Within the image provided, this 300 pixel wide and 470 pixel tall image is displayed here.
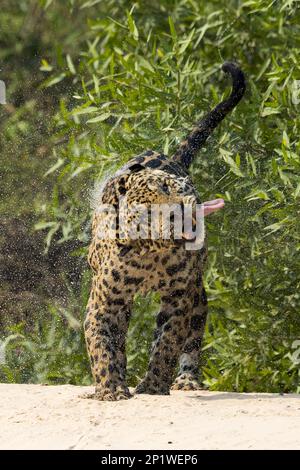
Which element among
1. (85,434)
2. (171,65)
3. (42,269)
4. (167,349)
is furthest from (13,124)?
(85,434)

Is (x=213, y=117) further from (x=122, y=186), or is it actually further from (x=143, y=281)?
(x=143, y=281)

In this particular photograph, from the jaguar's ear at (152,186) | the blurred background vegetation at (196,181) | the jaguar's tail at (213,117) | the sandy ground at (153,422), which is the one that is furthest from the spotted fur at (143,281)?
the blurred background vegetation at (196,181)

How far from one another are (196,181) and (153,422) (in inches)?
86.1

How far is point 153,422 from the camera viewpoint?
4219 mm

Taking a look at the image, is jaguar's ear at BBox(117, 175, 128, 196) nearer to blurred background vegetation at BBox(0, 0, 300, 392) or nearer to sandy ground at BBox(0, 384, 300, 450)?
sandy ground at BBox(0, 384, 300, 450)

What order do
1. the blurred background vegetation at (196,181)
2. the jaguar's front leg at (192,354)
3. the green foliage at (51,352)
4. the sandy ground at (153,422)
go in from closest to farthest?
the sandy ground at (153,422)
the jaguar's front leg at (192,354)
the blurred background vegetation at (196,181)
the green foliage at (51,352)

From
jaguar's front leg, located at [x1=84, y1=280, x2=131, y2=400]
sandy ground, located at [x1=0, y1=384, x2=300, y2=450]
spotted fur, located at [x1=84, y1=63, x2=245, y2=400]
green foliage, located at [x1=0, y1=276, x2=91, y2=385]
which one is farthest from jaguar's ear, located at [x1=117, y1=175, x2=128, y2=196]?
green foliage, located at [x1=0, y1=276, x2=91, y2=385]

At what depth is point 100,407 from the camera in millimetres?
4516

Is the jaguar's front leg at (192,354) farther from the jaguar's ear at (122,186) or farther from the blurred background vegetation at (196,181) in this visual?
the blurred background vegetation at (196,181)

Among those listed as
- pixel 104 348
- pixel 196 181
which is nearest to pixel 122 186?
pixel 104 348

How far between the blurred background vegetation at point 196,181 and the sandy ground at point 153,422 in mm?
1052

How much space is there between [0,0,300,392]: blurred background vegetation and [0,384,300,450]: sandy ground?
1.05 metres

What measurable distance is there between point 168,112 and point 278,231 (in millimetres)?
702

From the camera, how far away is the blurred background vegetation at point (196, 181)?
599cm
